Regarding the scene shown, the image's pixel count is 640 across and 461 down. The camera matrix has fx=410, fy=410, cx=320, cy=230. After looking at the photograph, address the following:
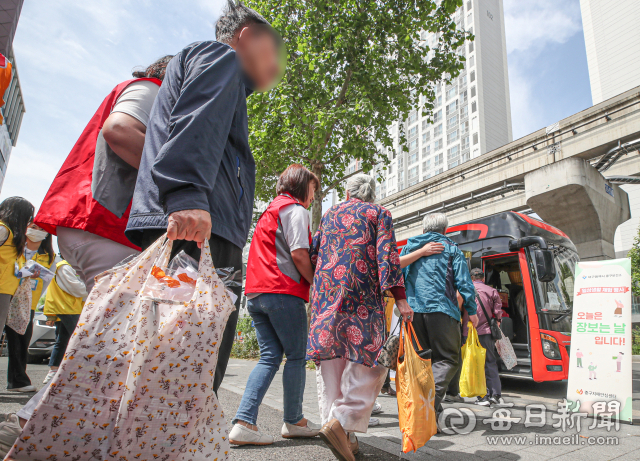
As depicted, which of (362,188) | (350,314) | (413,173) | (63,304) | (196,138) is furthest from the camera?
(413,173)

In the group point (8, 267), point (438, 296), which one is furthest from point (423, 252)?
point (8, 267)

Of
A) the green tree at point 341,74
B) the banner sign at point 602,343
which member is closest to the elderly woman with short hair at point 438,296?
the banner sign at point 602,343

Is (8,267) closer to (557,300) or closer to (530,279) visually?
(530,279)

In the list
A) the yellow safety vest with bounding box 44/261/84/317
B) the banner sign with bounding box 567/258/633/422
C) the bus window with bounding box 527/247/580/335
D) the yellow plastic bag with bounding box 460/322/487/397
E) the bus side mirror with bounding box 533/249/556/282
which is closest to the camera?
the banner sign with bounding box 567/258/633/422

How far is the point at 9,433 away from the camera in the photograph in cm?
162

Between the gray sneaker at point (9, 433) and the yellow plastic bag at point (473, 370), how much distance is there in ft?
14.9

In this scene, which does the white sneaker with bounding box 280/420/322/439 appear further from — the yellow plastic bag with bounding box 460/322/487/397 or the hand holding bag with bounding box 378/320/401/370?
the yellow plastic bag with bounding box 460/322/487/397

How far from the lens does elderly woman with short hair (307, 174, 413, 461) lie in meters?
2.44

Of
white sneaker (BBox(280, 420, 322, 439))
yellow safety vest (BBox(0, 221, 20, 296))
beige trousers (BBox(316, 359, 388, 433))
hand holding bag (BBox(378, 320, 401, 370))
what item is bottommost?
white sneaker (BBox(280, 420, 322, 439))

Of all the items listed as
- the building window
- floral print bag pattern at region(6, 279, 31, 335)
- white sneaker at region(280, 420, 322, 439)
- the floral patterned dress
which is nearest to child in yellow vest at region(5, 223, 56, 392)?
floral print bag pattern at region(6, 279, 31, 335)

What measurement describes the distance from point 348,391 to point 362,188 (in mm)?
1530

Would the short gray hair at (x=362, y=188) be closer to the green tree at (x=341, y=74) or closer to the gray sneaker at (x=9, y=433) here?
the gray sneaker at (x=9, y=433)

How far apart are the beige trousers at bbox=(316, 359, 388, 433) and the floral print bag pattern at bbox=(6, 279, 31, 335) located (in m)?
3.60

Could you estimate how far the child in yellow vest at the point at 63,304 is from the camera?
4418mm
